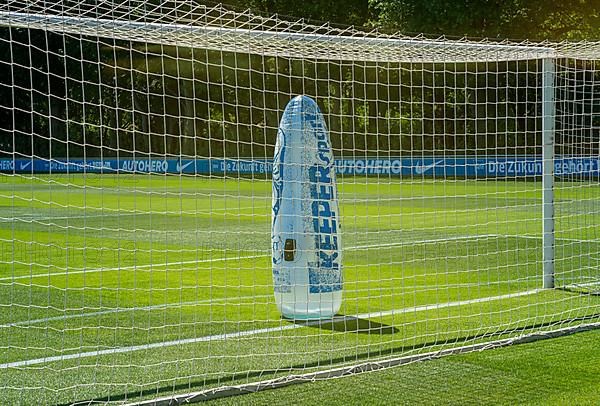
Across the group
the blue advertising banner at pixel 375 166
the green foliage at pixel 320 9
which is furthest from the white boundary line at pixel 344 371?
the green foliage at pixel 320 9

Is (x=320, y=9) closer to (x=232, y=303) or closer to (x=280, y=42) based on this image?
(x=232, y=303)

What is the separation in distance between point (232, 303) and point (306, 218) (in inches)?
58.5

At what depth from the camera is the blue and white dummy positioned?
7.28 meters

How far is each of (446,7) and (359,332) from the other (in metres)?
28.7

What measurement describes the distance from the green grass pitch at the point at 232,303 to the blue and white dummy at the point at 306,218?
259mm

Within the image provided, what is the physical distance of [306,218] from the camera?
7301mm

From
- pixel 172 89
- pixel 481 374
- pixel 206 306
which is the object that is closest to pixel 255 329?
pixel 206 306

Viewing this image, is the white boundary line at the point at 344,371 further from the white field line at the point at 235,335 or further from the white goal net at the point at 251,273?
the white field line at the point at 235,335

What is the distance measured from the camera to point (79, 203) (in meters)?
21.6

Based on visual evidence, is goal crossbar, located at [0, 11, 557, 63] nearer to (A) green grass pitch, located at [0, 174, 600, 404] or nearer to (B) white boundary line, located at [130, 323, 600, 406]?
(A) green grass pitch, located at [0, 174, 600, 404]

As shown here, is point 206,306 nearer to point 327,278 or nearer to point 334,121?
point 327,278

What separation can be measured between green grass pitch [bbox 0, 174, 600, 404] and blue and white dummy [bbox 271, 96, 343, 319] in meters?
0.26

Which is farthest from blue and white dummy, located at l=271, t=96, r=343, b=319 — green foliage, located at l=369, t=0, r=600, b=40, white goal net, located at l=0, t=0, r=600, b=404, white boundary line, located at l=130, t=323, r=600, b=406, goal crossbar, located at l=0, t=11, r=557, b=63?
green foliage, located at l=369, t=0, r=600, b=40

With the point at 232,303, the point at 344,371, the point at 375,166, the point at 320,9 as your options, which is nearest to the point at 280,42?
the point at 344,371
